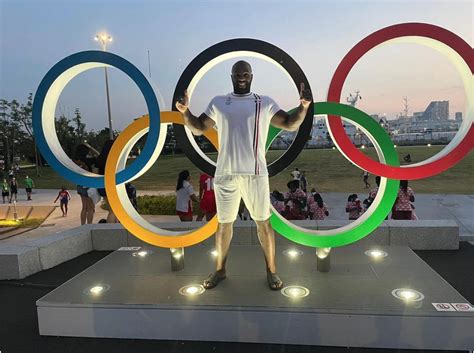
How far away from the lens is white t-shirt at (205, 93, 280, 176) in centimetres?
347

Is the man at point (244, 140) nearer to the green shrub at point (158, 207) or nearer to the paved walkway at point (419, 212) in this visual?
the paved walkway at point (419, 212)

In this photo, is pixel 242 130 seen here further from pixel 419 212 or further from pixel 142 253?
pixel 419 212

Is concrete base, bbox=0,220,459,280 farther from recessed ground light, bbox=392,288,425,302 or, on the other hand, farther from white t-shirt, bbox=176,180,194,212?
recessed ground light, bbox=392,288,425,302

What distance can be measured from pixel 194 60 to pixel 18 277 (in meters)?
3.65

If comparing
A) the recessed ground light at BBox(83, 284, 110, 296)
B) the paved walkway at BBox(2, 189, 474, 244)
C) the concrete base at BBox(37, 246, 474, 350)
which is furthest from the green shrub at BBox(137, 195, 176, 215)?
the recessed ground light at BBox(83, 284, 110, 296)

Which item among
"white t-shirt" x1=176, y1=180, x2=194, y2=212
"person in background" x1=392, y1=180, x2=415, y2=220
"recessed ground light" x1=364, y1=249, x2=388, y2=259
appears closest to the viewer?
"recessed ground light" x1=364, y1=249, x2=388, y2=259

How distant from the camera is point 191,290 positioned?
3.57m

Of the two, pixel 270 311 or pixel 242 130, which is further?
pixel 242 130

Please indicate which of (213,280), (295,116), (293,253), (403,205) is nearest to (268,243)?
(213,280)

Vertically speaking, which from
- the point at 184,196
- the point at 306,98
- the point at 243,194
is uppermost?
the point at 306,98

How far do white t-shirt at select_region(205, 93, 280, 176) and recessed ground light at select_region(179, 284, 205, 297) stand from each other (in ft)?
3.96

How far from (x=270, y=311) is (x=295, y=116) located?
6.07 ft

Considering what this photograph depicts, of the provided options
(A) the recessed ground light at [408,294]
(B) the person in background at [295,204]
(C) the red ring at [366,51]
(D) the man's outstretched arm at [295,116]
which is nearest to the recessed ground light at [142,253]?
(D) the man's outstretched arm at [295,116]

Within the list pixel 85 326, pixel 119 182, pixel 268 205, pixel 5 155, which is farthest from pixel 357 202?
pixel 5 155
